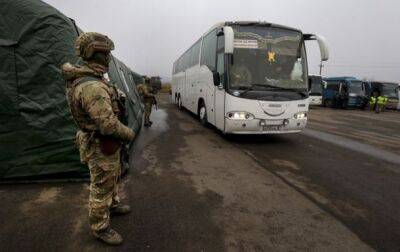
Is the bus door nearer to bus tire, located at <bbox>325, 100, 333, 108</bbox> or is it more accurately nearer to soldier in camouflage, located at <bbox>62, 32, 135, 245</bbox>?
soldier in camouflage, located at <bbox>62, 32, 135, 245</bbox>

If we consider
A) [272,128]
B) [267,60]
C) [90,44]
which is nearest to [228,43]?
[267,60]

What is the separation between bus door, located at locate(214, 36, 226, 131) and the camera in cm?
840

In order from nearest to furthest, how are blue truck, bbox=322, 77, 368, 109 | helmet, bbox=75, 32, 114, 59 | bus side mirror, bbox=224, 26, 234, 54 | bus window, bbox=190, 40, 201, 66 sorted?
helmet, bbox=75, 32, 114, 59
bus side mirror, bbox=224, 26, 234, 54
bus window, bbox=190, 40, 201, 66
blue truck, bbox=322, 77, 368, 109

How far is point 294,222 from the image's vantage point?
12.9ft

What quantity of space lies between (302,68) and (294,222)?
18.0 feet

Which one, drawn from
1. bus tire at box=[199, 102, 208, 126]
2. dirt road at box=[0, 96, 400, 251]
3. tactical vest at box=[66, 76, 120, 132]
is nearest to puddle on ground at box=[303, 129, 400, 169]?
dirt road at box=[0, 96, 400, 251]

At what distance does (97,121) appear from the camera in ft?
9.55

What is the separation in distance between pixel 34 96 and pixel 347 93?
26.0 meters

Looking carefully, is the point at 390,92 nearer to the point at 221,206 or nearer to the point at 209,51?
the point at 209,51

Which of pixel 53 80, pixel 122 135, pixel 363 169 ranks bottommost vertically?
pixel 363 169

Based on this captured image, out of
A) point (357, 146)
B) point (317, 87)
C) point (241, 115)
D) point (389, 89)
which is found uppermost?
point (317, 87)

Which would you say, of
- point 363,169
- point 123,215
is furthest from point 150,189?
point 363,169

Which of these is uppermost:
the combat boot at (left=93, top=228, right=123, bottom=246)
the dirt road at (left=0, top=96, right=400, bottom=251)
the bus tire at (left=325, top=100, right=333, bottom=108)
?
the combat boot at (left=93, top=228, right=123, bottom=246)

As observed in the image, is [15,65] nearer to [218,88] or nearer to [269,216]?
[269,216]
